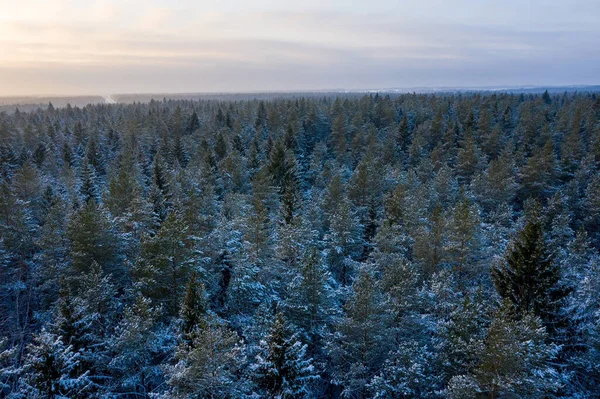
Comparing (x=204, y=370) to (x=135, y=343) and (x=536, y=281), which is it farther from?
(x=536, y=281)

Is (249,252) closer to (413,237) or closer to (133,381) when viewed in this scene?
(133,381)

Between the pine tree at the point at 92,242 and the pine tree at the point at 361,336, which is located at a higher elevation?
the pine tree at the point at 92,242

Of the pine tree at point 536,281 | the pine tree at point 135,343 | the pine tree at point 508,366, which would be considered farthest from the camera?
the pine tree at point 536,281

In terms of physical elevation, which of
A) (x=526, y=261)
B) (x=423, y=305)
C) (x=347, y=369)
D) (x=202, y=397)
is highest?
(x=526, y=261)

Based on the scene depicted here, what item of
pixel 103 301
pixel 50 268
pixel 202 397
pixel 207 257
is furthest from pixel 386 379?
pixel 50 268

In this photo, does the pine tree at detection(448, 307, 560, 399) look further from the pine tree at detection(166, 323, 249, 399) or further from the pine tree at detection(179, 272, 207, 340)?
the pine tree at detection(179, 272, 207, 340)

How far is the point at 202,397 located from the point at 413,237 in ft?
66.0

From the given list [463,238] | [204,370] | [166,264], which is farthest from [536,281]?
[166,264]

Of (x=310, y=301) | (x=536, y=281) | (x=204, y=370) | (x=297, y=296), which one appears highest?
(x=536, y=281)

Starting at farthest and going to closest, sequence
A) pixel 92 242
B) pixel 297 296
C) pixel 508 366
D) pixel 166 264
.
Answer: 1. pixel 92 242
2. pixel 166 264
3. pixel 297 296
4. pixel 508 366

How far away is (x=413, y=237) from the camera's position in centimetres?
3038

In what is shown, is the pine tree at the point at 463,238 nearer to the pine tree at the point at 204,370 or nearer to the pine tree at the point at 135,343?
the pine tree at the point at 204,370

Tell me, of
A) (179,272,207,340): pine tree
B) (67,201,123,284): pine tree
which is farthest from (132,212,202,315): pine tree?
(179,272,207,340): pine tree

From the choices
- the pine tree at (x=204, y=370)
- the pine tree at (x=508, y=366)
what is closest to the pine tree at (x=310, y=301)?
the pine tree at (x=204, y=370)
